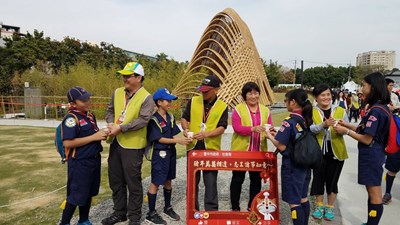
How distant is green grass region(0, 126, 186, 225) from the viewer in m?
3.61

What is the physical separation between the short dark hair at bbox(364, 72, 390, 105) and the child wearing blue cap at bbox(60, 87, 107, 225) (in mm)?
2713

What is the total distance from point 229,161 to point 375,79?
1.66 meters

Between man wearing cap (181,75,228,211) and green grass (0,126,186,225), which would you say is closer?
man wearing cap (181,75,228,211)

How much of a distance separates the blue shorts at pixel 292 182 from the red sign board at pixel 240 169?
9.5 inches

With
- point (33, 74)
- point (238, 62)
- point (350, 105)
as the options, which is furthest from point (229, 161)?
point (33, 74)

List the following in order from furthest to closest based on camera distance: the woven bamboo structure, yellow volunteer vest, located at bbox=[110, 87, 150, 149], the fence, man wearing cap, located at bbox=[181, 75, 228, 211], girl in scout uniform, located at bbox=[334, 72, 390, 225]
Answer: the woven bamboo structure → the fence → man wearing cap, located at bbox=[181, 75, 228, 211] → yellow volunteer vest, located at bbox=[110, 87, 150, 149] → girl in scout uniform, located at bbox=[334, 72, 390, 225]

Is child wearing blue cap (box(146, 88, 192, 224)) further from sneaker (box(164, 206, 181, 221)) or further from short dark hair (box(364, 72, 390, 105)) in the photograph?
short dark hair (box(364, 72, 390, 105))

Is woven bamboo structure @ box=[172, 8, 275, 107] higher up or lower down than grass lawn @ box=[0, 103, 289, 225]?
higher up

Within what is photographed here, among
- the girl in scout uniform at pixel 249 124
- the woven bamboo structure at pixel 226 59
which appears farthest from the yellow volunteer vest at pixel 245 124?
the woven bamboo structure at pixel 226 59

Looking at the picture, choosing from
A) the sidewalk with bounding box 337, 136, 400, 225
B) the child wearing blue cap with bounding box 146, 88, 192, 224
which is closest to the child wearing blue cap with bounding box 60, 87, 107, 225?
the child wearing blue cap with bounding box 146, 88, 192, 224

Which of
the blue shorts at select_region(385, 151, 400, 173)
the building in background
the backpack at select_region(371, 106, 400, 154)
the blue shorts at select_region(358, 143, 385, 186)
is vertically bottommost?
the blue shorts at select_region(385, 151, 400, 173)

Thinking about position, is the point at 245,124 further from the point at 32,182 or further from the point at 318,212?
the point at 32,182

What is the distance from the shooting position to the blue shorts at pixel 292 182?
2756 mm

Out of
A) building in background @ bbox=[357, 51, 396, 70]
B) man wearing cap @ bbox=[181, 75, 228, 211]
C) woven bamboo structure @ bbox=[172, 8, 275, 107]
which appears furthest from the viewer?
building in background @ bbox=[357, 51, 396, 70]
